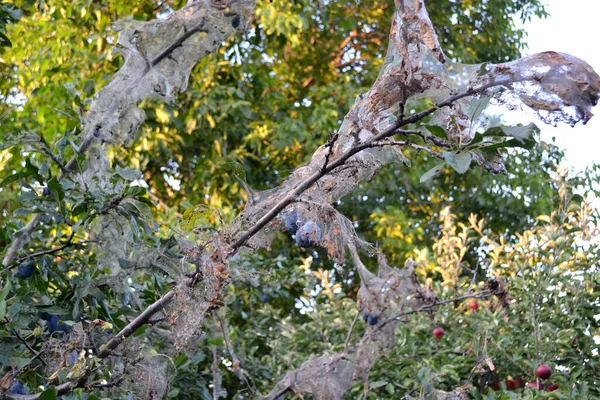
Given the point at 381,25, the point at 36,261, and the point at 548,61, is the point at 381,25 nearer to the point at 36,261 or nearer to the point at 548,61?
the point at 36,261

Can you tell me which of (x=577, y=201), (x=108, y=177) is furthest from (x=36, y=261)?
(x=577, y=201)

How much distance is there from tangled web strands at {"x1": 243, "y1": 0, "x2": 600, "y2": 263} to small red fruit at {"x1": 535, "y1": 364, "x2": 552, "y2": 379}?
1596 millimetres

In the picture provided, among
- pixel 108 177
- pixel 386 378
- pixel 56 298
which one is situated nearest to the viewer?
pixel 56 298

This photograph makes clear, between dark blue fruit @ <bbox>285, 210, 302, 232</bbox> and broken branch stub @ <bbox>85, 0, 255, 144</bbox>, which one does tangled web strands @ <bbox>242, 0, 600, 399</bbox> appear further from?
broken branch stub @ <bbox>85, 0, 255, 144</bbox>

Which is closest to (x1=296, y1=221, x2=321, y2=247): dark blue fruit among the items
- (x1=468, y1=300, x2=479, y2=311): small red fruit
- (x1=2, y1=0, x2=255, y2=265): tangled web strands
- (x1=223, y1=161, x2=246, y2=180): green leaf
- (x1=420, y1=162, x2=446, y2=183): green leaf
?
(x1=223, y1=161, x2=246, y2=180): green leaf

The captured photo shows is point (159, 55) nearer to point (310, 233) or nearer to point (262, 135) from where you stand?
point (310, 233)

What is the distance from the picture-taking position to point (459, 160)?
1.33 meters

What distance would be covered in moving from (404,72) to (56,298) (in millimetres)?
→ 1316

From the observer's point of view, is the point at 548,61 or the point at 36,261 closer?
the point at 548,61

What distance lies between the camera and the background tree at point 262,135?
4.14 meters

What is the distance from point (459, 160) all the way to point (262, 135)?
5.47 meters

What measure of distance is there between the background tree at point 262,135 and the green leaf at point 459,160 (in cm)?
127

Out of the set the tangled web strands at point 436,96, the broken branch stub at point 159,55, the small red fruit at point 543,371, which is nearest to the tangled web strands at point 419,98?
the tangled web strands at point 436,96

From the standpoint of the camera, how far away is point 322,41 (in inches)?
339
